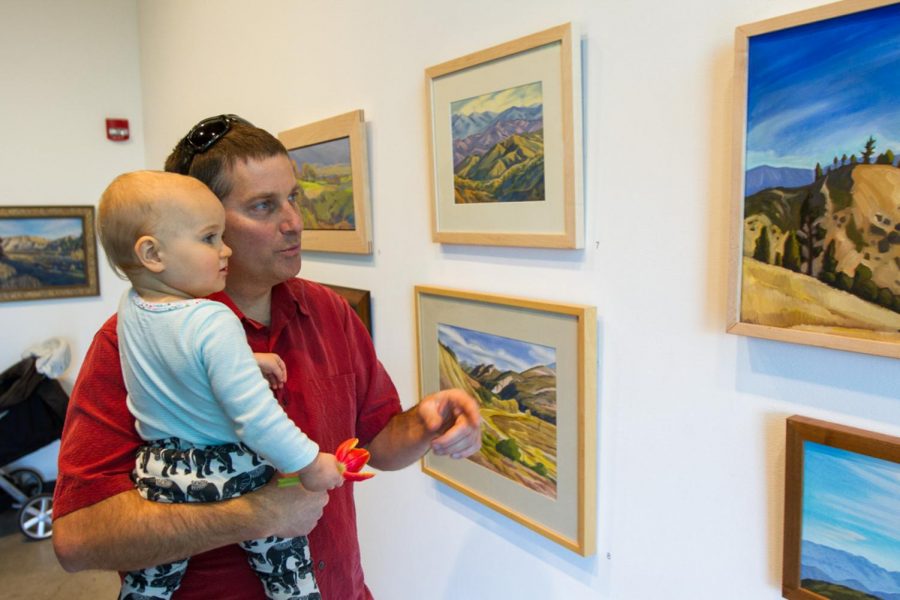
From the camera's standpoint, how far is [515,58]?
53.1 inches

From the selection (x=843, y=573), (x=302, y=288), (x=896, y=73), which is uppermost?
(x=896, y=73)

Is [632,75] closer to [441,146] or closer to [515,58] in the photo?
[515,58]

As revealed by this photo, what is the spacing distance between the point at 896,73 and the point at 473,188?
0.86m

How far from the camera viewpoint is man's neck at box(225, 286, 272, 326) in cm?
125

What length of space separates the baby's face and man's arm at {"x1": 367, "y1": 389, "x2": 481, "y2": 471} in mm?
490

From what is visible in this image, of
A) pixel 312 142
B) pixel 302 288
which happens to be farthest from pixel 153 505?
pixel 312 142

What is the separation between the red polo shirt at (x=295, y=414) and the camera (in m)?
1.03

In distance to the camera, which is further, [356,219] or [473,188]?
[356,219]

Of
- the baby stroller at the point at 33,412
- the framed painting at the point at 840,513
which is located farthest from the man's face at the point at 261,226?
the baby stroller at the point at 33,412

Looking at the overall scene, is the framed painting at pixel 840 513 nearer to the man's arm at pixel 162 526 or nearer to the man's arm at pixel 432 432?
the man's arm at pixel 432 432

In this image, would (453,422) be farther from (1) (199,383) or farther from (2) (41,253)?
(2) (41,253)

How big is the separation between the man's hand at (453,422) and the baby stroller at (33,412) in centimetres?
304

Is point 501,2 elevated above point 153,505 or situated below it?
above

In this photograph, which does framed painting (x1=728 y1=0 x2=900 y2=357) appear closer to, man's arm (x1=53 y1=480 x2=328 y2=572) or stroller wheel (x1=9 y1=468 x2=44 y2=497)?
man's arm (x1=53 y1=480 x2=328 y2=572)
